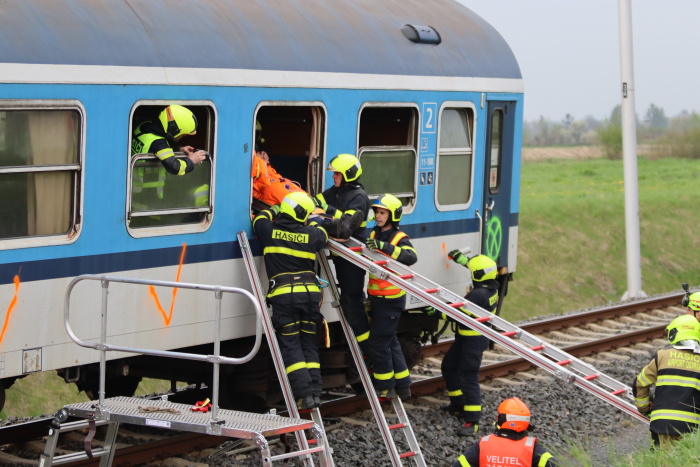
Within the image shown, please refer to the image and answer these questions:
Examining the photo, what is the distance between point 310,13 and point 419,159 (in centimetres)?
171

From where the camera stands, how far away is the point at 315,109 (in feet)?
29.7

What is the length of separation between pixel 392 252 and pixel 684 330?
2524 mm

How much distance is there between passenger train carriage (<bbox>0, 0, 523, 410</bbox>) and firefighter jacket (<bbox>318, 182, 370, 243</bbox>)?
0.50 feet

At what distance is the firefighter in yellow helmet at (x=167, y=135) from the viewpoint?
7602 millimetres

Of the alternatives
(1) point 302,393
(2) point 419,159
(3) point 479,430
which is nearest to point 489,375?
(3) point 479,430

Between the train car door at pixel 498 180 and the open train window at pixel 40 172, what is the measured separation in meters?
5.13

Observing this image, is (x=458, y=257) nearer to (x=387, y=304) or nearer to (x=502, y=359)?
(x=387, y=304)

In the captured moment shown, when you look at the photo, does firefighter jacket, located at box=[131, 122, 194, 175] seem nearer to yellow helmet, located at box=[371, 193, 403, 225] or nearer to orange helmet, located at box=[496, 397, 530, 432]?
yellow helmet, located at box=[371, 193, 403, 225]

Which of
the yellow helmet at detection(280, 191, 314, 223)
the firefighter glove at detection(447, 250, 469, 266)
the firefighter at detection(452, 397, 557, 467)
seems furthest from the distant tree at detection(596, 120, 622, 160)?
the firefighter at detection(452, 397, 557, 467)

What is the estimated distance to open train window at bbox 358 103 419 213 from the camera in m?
9.80

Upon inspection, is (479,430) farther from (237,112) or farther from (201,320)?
(237,112)

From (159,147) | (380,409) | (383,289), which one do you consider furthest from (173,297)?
(383,289)

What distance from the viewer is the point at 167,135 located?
7.68m

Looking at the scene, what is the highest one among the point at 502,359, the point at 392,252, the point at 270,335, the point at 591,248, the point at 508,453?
the point at 392,252
